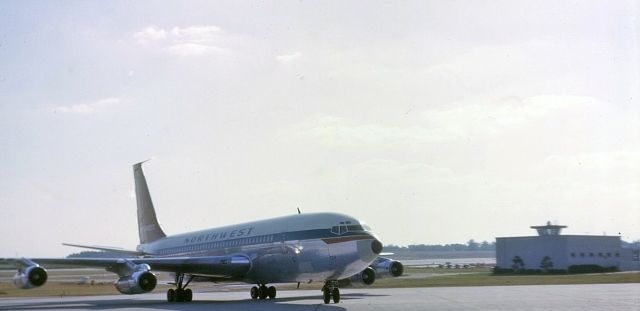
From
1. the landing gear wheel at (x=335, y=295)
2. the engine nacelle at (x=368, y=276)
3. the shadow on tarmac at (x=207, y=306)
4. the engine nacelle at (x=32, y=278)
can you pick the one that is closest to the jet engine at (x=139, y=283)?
the shadow on tarmac at (x=207, y=306)

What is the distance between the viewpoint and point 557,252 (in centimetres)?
8138

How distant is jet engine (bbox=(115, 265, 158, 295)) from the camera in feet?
116

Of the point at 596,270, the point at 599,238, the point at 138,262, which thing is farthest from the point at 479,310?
the point at 599,238

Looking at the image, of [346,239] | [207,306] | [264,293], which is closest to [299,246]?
[346,239]

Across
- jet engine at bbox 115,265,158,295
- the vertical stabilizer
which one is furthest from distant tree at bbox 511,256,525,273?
jet engine at bbox 115,265,158,295

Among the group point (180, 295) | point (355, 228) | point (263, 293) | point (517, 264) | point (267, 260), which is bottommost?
point (180, 295)

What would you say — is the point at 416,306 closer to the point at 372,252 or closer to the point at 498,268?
the point at 372,252

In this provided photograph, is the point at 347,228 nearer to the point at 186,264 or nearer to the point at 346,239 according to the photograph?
the point at 346,239

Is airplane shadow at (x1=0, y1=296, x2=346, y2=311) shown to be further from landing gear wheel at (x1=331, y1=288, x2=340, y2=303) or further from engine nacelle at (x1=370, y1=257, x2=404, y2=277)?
engine nacelle at (x1=370, y1=257, x2=404, y2=277)

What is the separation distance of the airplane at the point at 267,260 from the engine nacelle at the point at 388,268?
0.20ft

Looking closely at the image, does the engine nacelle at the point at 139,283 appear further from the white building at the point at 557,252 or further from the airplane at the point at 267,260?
the white building at the point at 557,252

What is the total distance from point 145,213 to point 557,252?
156 ft

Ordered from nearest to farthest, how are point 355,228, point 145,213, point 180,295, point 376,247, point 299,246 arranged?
point 376,247 → point 355,228 → point 299,246 → point 180,295 → point 145,213

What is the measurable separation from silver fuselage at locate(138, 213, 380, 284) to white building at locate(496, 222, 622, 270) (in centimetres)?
4899
